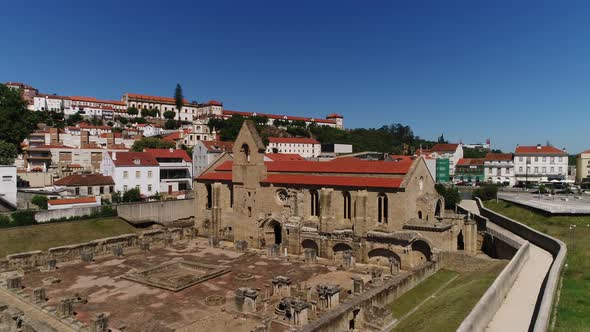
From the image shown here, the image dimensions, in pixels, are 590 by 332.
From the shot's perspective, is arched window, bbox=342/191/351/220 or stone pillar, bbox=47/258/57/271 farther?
arched window, bbox=342/191/351/220

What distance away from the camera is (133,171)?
56062 millimetres

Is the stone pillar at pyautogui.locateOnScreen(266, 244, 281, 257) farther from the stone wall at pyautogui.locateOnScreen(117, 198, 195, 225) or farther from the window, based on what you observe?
the stone wall at pyautogui.locateOnScreen(117, 198, 195, 225)

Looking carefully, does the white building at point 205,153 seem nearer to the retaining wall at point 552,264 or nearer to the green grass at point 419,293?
the retaining wall at point 552,264

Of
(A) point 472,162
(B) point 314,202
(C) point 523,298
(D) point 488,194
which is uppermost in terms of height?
(A) point 472,162

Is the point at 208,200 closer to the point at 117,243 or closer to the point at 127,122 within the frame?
the point at 117,243

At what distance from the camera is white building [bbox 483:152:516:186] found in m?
89.1

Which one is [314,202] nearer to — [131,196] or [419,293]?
[419,293]

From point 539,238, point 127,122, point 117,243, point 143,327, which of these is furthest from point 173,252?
point 127,122

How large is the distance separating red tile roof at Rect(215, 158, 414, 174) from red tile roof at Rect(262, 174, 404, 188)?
2.53 feet

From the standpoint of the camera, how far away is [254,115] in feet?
501

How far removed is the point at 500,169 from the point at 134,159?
78950 millimetres

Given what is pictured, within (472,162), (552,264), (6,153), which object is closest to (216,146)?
(6,153)

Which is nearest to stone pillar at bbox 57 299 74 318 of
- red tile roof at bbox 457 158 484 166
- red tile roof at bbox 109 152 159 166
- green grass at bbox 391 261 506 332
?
green grass at bbox 391 261 506 332

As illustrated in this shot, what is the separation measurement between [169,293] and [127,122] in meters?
125
